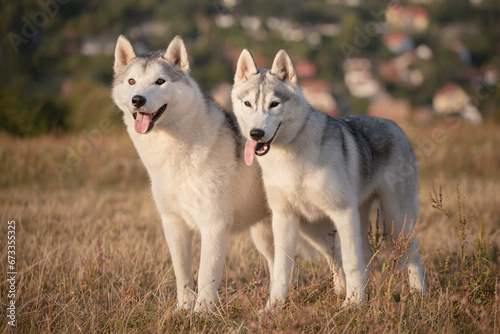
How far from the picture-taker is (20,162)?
9.80 m

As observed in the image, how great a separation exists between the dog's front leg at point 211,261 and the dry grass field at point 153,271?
152mm

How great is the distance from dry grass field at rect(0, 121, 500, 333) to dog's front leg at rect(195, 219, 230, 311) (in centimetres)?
15

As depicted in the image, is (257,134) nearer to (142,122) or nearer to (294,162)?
(294,162)

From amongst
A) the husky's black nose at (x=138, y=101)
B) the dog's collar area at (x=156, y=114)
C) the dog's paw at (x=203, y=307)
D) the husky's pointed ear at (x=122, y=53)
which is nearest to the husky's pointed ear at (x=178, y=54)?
the husky's pointed ear at (x=122, y=53)

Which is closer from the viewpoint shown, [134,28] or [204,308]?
[204,308]

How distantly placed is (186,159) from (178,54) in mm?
974

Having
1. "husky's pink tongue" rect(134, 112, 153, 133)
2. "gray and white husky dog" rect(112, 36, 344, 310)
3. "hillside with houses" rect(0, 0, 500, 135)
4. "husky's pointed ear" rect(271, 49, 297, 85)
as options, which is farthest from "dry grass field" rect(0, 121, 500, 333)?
"hillside with houses" rect(0, 0, 500, 135)

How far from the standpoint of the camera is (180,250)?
158 inches

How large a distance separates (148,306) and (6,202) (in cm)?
477

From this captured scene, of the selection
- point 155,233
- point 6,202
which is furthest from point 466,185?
point 6,202

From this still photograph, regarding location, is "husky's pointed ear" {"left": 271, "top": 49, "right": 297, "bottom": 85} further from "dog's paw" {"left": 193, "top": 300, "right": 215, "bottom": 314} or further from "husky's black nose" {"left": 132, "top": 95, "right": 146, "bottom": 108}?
"dog's paw" {"left": 193, "top": 300, "right": 215, "bottom": 314}

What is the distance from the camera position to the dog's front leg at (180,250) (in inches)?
156

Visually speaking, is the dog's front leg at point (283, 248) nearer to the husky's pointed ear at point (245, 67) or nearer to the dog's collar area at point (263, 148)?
the dog's collar area at point (263, 148)

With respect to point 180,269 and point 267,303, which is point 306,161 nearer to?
point 267,303
